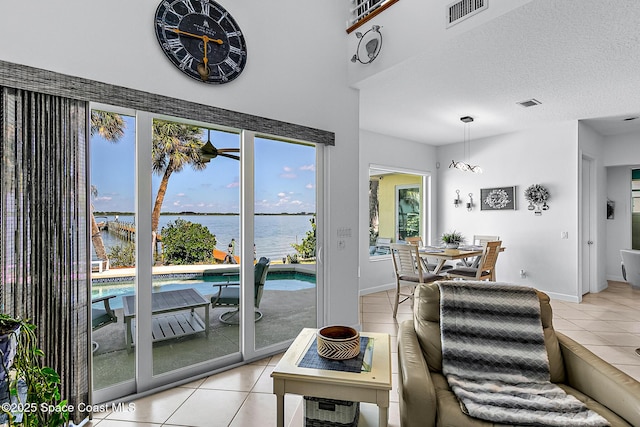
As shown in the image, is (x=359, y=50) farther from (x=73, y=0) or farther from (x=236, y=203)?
(x=73, y=0)

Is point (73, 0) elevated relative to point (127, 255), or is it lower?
elevated

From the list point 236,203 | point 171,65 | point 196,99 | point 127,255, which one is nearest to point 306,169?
point 236,203

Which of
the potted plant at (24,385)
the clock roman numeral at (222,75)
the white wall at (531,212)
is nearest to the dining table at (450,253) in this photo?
the white wall at (531,212)

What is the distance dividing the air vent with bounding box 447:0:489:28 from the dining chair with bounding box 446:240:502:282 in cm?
286

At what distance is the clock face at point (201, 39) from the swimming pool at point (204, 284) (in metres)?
1.62

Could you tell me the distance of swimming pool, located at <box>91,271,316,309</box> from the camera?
90.6 inches

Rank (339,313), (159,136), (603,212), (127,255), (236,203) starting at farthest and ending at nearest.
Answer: (603,212)
(339,313)
(236,203)
(159,136)
(127,255)

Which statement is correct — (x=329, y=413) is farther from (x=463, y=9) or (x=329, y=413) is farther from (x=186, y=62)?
(x=463, y=9)

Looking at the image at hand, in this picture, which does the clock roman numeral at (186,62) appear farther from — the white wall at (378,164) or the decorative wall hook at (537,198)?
the decorative wall hook at (537,198)

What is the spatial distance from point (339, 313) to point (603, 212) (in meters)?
5.65

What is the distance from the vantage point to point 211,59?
261 centimetres

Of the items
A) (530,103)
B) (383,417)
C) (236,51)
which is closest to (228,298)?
(383,417)

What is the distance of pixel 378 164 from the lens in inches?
225

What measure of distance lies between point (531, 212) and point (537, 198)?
0.88 feet
